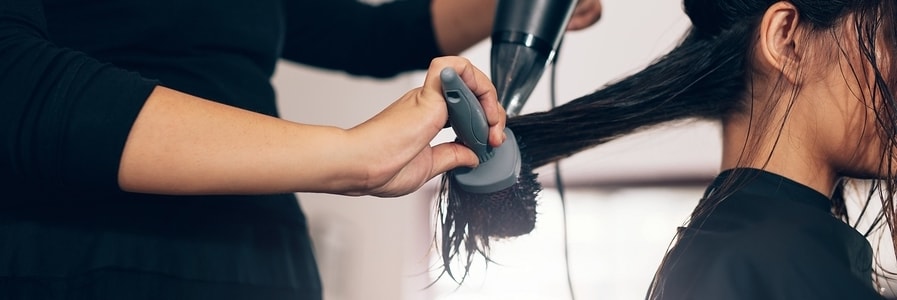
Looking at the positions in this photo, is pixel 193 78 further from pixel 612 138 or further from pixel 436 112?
pixel 612 138

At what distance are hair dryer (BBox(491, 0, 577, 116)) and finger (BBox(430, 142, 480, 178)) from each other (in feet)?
0.43

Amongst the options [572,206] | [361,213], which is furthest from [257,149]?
[361,213]

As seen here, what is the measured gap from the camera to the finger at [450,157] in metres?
0.65

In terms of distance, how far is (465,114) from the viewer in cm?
60

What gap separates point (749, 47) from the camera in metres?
0.84

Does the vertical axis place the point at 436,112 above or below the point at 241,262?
above

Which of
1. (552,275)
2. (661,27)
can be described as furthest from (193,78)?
(661,27)

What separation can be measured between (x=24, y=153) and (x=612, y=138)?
556mm

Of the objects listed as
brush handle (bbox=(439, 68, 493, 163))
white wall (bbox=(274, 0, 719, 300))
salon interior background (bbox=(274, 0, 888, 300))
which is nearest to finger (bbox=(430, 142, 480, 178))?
brush handle (bbox=(439, 68, 493, 163))

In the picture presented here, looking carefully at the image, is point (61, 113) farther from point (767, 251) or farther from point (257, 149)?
point (767, 251)

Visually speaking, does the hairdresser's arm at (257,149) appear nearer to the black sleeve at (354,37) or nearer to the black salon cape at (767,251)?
the black salon cape at (767,251)

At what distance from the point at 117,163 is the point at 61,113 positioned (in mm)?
51

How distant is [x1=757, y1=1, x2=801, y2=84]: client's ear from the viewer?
798mm

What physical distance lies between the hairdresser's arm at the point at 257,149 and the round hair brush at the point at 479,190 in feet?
0.06
